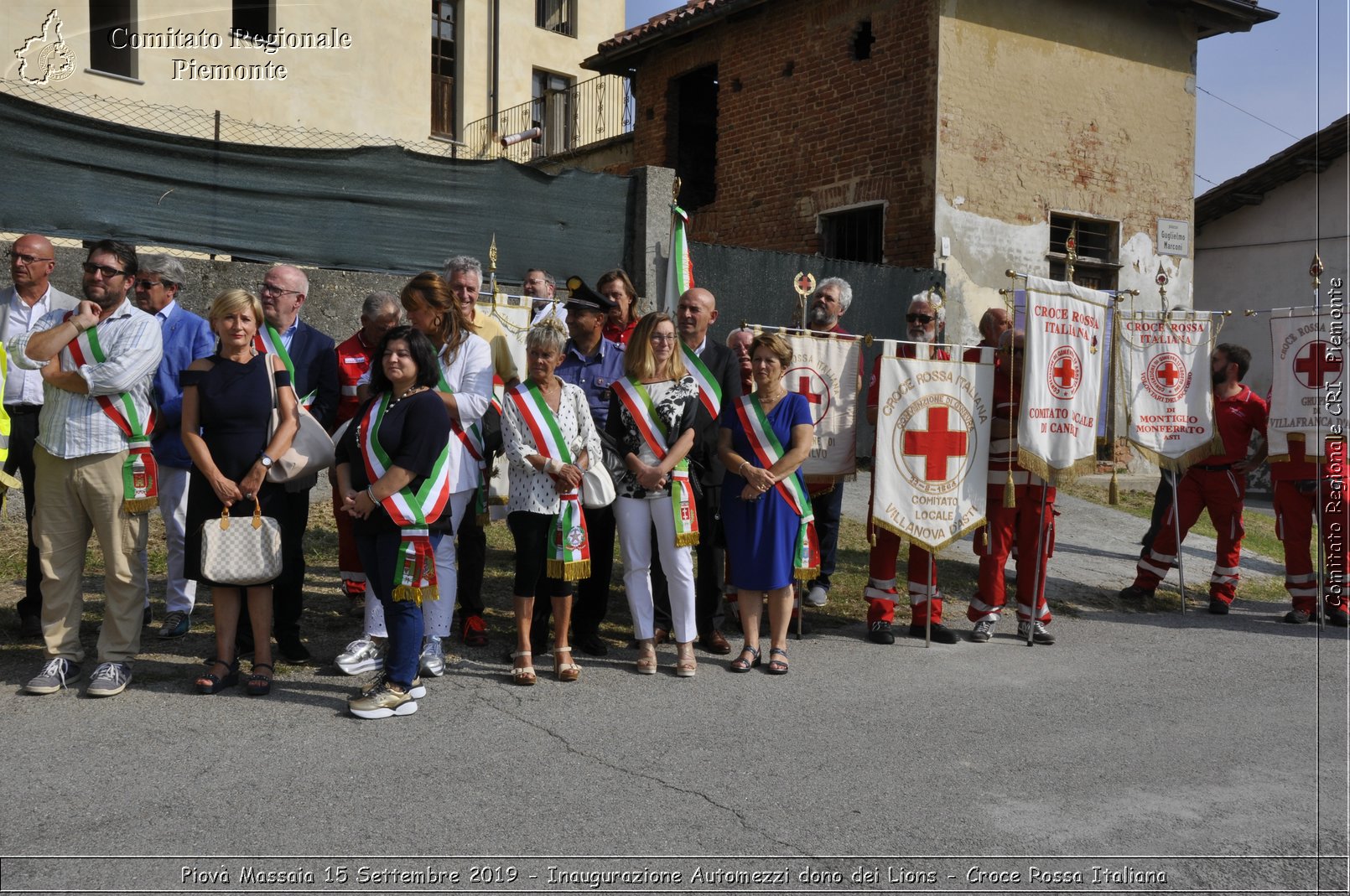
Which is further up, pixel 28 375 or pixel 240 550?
pixel 28 375

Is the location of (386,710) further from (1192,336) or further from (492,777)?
(1192,336)

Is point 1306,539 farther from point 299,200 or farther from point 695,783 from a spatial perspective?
point 299,200

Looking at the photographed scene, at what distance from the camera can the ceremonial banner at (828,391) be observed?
7.22 meters

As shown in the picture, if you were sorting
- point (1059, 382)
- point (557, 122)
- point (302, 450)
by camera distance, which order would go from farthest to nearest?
point (557, 122)
point (1059, 382)
point (302, 450)

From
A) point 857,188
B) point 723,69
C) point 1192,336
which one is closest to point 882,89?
point 857,188

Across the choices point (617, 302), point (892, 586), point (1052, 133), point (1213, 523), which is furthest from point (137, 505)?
point (1052, 133)

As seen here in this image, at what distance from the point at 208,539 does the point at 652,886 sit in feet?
8.86

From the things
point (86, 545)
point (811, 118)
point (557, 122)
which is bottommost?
point (86, 545)

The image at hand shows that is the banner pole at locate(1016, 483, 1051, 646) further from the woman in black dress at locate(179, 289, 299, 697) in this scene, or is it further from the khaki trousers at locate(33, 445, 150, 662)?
the khaki trousers at locate(33, 445, 150, 662)

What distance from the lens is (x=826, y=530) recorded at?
312 inches

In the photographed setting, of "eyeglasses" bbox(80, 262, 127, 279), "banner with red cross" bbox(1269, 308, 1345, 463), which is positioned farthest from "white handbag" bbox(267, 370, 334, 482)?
"banner with red cross" bbox(1269, 308, 1345, 463)

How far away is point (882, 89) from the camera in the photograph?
14688mm

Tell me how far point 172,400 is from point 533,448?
6.29 feet

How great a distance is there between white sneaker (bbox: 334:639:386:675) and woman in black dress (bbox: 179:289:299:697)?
0.38 m
